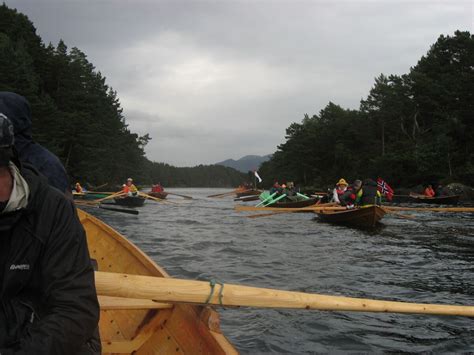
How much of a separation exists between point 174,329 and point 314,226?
13377 millimetres

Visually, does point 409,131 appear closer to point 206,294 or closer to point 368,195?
point 368,195

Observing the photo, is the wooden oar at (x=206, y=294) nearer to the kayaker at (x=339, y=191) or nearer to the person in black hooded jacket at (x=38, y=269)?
the person in black hooded jacket at (x=38, y=269)

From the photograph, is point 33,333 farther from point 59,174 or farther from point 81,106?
point 81,106

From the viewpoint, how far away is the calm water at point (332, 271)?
4812 mm

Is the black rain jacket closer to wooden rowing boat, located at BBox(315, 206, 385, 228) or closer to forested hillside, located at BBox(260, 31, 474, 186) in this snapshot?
wooden rowing boat, located at BBox(315, 206, 385, 228)

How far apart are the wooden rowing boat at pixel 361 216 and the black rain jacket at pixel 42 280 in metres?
13.4

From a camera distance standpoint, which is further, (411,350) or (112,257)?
(112,257)

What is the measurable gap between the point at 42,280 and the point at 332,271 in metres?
7.17

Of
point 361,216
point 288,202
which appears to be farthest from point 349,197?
point 288,202

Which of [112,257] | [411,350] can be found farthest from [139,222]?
[411,350]

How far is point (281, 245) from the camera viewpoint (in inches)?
454

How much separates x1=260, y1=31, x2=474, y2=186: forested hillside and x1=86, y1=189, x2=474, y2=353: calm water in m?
32.9

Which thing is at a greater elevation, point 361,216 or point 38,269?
point 38,269

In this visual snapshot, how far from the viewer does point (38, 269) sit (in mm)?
1736
